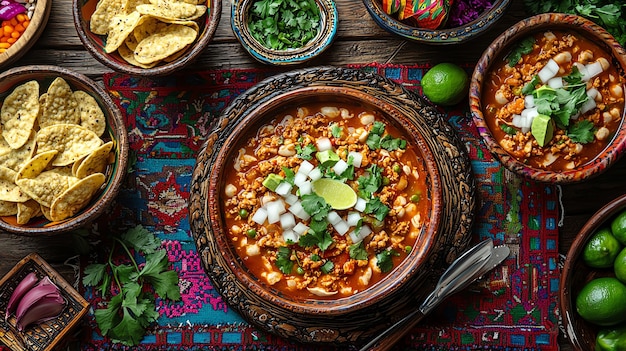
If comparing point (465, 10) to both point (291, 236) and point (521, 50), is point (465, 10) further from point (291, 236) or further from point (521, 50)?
point (291, 236)

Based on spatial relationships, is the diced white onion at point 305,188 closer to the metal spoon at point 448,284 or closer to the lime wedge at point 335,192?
the lime wedge at point 335,192

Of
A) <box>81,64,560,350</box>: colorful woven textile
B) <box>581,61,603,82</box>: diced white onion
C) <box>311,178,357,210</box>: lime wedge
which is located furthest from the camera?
<box>81,64,560,350</box>: colorful woven textile

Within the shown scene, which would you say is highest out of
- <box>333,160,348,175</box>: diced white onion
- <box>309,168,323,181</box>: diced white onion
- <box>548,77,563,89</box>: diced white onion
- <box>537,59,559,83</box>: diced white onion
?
<box>537,59,559,83</box>: diced white onion

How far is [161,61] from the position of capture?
3398mm

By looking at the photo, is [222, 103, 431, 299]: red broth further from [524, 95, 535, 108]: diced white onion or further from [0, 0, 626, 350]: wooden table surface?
[524, 95, 535, 108]: diced white onion

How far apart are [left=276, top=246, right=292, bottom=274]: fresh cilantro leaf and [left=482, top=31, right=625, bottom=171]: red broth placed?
41.7 inches

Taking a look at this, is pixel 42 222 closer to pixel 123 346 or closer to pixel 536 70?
pixel 123 346

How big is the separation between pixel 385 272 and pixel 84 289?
1.44 meters

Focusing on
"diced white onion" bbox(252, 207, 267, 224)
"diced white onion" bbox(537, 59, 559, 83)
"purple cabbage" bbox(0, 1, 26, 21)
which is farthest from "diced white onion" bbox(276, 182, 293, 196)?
"purple cabbage" bbox(0, 1, 26, 21)

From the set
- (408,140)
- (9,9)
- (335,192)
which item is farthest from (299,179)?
(9,9)

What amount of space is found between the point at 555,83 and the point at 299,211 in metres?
1.26

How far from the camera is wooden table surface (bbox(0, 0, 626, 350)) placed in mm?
3611

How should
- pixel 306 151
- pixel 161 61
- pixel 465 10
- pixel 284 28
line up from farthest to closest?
pixel 284 28
pixel 465 10
pixel 161 61
pixel 306 151

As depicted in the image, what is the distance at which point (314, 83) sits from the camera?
3471mm
